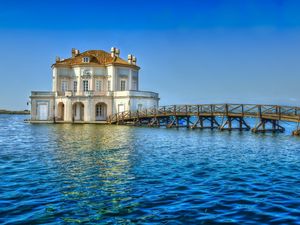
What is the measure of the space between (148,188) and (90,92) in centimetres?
4460

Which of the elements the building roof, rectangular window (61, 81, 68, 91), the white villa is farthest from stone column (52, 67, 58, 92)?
the building roof

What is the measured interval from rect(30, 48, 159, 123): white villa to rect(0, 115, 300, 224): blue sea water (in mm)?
35396

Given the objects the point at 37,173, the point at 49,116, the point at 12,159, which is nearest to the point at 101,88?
the point at 49,116

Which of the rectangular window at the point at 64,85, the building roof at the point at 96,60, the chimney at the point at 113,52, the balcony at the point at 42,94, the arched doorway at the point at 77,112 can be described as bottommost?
the arched doorway at the point at 77,112

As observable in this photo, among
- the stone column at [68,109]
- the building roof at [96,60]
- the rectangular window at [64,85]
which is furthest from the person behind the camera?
the rectangular window at [64,85]

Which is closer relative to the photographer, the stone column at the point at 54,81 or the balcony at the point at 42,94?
the balcony at the point at 42,94

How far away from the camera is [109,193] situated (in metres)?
10.9

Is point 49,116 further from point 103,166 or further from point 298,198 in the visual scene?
point 298,198

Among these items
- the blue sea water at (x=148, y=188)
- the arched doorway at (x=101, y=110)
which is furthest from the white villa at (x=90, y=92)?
the blue sea water at (x=148, y=188)

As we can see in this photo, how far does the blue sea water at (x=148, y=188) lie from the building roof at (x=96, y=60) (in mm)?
40659

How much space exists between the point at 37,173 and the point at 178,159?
23.9 feet

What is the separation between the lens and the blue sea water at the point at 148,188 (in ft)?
28.7

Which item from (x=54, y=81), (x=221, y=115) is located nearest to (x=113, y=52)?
(x=54, y=81)

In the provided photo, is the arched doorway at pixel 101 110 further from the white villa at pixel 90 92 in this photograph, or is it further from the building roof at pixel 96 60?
the building roof at pixel 96 60
